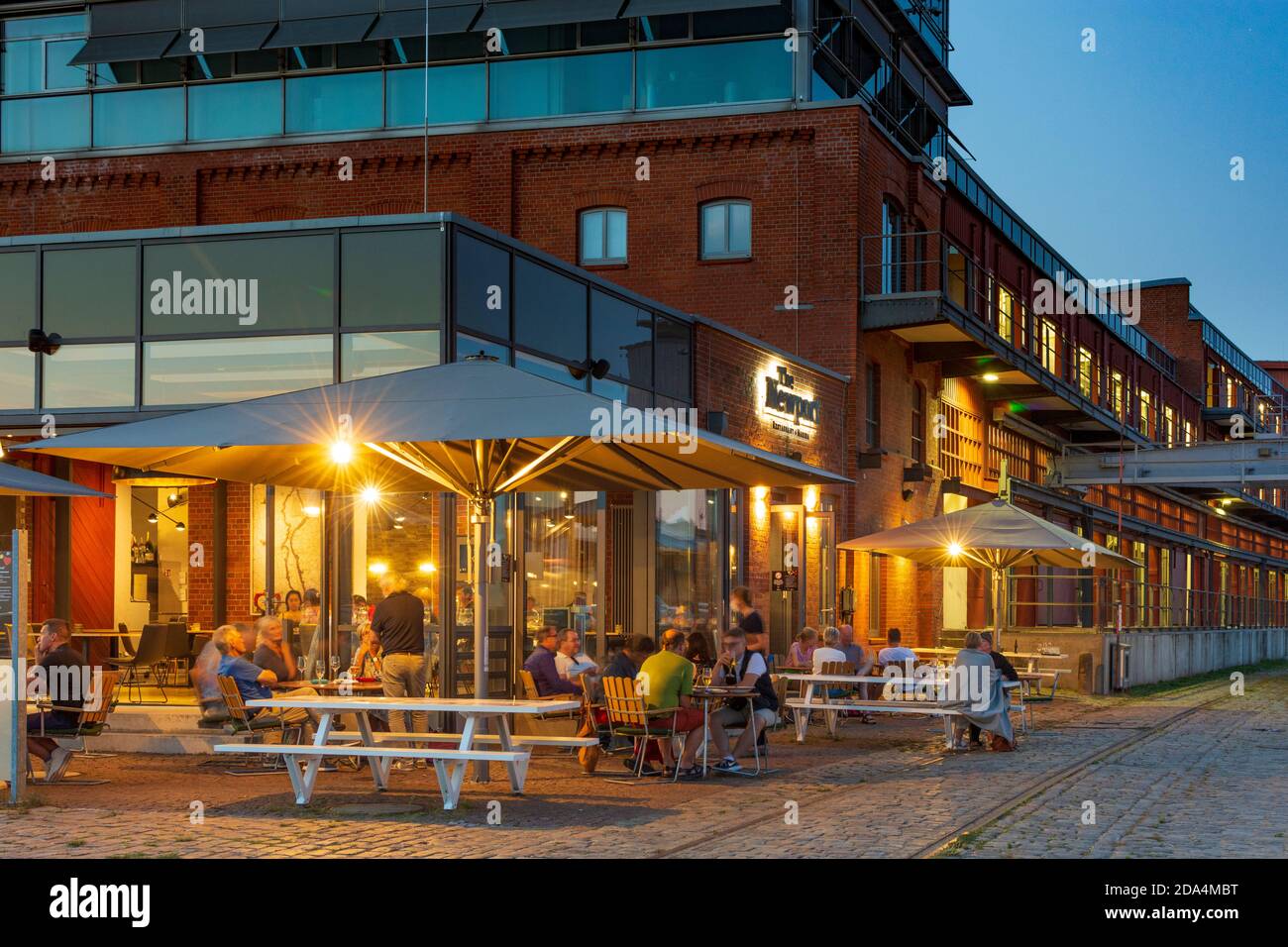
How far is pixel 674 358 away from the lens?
21.5 metres

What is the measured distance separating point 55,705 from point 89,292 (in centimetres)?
613

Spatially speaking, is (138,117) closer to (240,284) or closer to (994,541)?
(240,284)

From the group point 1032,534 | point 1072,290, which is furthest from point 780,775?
point 1072,290

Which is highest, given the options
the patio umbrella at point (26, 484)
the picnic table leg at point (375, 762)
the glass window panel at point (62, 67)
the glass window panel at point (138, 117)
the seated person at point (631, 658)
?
the glass window panel at point (62, 67)

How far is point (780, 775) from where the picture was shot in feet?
48.1

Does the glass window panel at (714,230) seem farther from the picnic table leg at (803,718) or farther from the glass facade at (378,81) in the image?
the picnic table leg at (803,718)

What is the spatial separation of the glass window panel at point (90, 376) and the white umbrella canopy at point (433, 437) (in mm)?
4145

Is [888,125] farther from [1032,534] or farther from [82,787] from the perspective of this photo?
[82,787]

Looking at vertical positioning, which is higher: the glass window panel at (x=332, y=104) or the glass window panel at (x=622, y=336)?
the glass window panel at (x=332, y=104)

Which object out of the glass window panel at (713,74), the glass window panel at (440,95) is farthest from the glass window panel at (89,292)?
the glass window panel at (713,74)

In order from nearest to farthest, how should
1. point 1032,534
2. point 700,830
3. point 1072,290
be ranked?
point 700,830, point 1032,534, point 1072,290

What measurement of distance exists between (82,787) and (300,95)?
62.4 feet

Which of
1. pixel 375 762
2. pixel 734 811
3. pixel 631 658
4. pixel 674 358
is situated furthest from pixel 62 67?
pixel 734 811

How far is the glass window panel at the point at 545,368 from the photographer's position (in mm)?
17859
